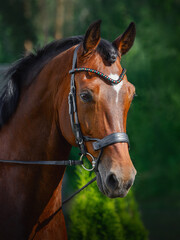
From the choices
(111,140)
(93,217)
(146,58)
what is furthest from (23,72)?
(146,58)

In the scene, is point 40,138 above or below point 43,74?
below

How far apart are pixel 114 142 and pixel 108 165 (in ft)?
0.55

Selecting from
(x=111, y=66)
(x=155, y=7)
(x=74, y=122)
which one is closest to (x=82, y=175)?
(x=74, y=122)

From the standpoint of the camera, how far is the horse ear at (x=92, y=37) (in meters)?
2.05

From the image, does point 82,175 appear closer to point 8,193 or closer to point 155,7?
point 8,193

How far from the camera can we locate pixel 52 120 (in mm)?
2271

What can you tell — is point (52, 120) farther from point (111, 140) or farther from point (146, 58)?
point (146, 58)

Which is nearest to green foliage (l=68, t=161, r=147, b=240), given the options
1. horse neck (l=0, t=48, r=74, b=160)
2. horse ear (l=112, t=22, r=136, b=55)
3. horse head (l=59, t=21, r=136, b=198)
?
horse neck (l=0, t=48, r=74, b=160)

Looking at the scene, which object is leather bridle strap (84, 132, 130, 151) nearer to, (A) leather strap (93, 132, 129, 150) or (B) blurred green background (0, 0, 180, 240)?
(A) leather strap (93, 132, 129, 150)

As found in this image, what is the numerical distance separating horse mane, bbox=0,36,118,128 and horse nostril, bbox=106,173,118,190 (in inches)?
39.6

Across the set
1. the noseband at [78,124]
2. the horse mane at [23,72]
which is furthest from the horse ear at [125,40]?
the noseband at [78,124]

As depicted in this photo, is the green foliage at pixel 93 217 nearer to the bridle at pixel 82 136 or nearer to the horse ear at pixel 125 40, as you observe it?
the bridle at pixel 82 136

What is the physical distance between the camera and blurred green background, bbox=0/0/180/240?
900cm

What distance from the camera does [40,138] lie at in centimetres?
226
